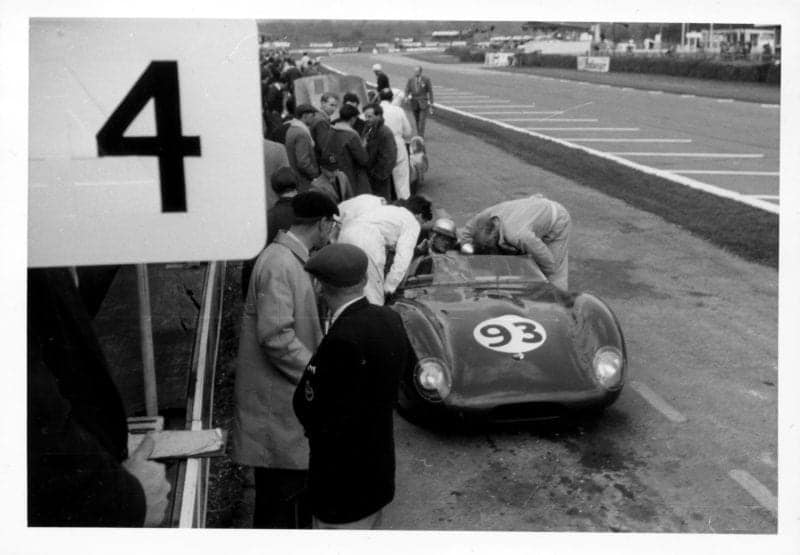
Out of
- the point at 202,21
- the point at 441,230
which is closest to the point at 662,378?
the point at 441,230

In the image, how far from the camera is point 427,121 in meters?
15.0

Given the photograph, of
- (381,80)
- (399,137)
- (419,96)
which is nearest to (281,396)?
(399,137)

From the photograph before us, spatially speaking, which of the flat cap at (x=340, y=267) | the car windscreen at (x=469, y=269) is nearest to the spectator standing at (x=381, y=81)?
the car windscreen at (x=469, y=269)

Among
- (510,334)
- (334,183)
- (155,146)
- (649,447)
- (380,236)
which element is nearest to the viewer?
(155,146)

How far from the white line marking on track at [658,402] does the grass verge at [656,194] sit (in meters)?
3.22

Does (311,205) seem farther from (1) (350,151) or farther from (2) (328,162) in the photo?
(1) (350,151)

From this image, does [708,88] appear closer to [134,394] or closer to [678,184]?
[678,184]

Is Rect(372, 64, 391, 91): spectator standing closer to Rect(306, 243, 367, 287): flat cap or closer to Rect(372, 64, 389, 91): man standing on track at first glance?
Rect(372, 64, 389, 91): man standing on track

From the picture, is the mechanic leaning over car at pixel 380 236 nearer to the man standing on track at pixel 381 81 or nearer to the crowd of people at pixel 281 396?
the crowd of people at pixel 281 396

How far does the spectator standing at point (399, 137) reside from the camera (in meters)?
9.70

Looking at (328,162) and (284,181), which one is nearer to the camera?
(284,181)

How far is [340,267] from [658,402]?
3035mm

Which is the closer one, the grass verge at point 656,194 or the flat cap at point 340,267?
the flat cap at point 340,267

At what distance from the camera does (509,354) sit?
5.12 metres
